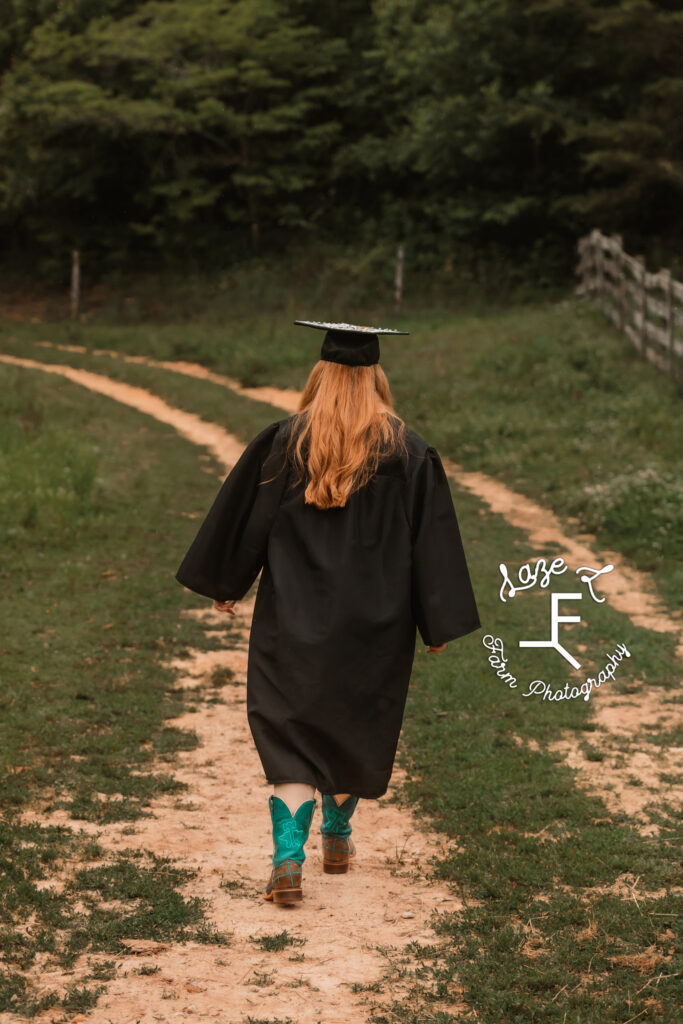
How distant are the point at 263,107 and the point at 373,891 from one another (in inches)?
1197

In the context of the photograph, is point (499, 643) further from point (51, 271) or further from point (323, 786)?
point (51, 271)

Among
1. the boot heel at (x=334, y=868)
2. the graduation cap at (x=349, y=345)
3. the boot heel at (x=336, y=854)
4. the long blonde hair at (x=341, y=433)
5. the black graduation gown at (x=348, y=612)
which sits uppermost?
the graduation cap at (x=349, y=345)

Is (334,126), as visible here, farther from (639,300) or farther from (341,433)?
(341,433)

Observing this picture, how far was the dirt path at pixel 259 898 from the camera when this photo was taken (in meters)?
3.68

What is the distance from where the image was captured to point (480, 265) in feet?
89.1

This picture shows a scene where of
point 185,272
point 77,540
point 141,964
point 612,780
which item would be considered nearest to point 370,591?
point 141,964

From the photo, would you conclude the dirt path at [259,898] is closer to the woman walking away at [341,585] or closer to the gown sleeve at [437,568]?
the woman walking away at [341,585]

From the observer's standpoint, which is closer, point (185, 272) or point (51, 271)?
point (185, 272)

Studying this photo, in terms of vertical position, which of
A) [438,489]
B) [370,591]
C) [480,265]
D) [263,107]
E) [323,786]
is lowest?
[323,786]

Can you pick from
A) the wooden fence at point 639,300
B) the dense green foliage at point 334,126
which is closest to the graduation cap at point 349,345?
the wooden fence at point 639,300

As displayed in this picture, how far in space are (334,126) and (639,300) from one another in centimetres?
1655

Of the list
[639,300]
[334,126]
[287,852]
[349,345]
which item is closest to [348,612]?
[287,852]

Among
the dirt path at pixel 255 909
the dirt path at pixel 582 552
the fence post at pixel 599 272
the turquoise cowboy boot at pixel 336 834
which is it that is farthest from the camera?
the fence post at pixel 599 272

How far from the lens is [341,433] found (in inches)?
181
